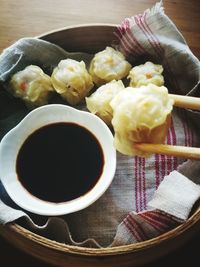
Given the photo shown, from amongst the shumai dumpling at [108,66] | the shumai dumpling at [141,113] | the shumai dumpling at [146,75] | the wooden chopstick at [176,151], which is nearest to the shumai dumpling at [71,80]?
the shumai dumpling at [108,66]

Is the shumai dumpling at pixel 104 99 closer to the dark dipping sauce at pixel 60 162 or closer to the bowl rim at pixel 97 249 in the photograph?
the dark dipping sauce at pixel 60 162

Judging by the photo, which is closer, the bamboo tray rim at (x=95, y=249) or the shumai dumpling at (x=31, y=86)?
the bamboo tray rim at (x=95, y=249)

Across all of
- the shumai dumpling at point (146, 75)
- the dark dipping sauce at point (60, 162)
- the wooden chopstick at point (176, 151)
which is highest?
the shumai dumpling at point (146, 75)

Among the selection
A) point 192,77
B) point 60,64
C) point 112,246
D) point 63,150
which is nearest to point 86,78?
point 60,64

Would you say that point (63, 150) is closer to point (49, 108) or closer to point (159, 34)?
point (49, 108)

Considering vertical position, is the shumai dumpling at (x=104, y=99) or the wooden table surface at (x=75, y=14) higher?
the wooden table surface at (x=75, y=14)

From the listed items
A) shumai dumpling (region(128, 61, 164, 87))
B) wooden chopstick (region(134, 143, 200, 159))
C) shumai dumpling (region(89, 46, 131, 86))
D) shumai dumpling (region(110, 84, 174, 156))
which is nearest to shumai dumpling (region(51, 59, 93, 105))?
shumai dumpling (region(89, 46, 131, 86))

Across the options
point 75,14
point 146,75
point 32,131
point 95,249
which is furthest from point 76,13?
point 95,249

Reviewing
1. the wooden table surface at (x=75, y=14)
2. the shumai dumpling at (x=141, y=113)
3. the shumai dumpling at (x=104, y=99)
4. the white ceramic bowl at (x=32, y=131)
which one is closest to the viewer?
the shumai dumpling at (x=141, y=113)
